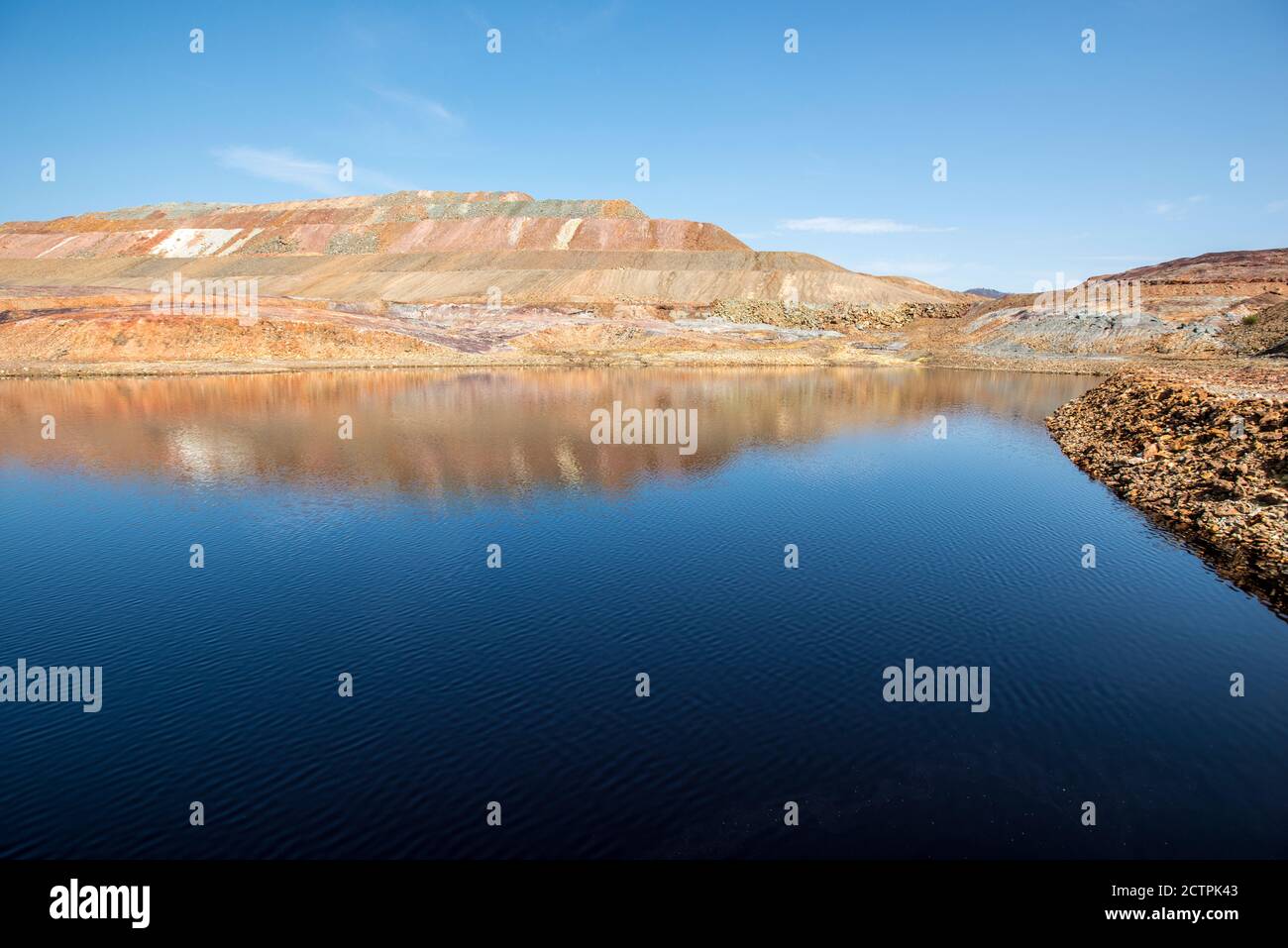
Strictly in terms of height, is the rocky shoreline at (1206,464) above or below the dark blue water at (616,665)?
above

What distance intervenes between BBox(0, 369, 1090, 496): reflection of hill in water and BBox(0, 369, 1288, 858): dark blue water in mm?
1295

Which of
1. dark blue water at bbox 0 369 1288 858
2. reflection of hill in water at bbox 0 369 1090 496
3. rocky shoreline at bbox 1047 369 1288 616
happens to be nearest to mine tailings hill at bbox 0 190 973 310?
reflection of hill in water at bbox 0 369 1090 496

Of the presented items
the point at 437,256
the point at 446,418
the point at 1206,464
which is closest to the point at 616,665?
the point at 1206,464

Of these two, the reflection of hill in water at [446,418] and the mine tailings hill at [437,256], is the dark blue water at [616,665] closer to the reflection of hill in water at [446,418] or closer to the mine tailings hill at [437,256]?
the reflection of hill in water at [446,418]

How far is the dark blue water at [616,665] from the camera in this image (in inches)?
472

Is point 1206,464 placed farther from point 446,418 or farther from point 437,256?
point 437,256

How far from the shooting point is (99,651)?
1778cm

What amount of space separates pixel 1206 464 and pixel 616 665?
105ft

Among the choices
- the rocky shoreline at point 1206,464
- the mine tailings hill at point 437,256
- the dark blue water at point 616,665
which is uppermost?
the mine tailings hill at point 437,256

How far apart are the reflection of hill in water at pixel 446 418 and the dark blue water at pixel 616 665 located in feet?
4.25

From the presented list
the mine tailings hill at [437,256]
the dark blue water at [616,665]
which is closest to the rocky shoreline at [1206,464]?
the dark blue water at [616,665]

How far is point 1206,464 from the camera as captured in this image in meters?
33.2

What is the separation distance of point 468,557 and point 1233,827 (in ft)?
68.5
